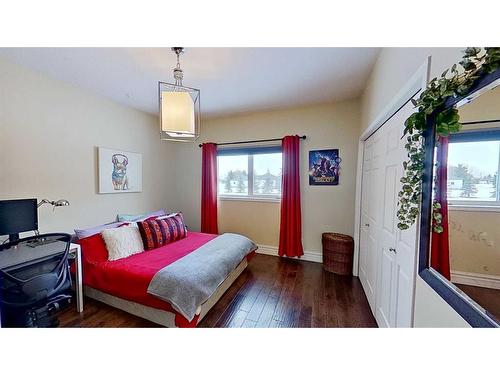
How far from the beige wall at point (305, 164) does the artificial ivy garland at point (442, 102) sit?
1978 mm

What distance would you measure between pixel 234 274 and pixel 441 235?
6.89ft

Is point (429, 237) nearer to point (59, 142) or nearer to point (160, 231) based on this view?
point (160, 231)

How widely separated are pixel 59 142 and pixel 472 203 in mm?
3482

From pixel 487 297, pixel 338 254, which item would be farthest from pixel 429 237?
pixel 338 254

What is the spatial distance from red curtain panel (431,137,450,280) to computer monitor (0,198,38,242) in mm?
3120

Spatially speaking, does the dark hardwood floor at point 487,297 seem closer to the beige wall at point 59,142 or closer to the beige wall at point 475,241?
the beige wall at point 475,241

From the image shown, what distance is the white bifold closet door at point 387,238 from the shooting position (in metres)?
1.18

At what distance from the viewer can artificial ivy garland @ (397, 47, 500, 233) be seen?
58cm

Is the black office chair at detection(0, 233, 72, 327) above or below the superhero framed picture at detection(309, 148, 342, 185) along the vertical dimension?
below

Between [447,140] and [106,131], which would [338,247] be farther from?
[106,131]

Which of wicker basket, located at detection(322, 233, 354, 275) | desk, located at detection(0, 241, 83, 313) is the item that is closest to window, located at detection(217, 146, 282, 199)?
wicker basket, located at detection(322, 233, 354, 275)

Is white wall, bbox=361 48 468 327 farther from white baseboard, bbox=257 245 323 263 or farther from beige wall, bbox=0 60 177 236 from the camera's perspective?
beige wall, bbox=0 60 177 236

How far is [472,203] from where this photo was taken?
27.6 inches
